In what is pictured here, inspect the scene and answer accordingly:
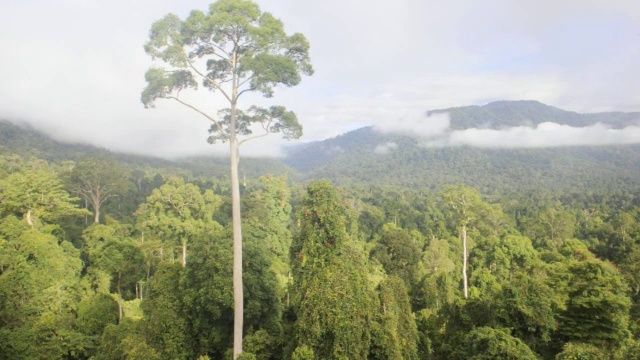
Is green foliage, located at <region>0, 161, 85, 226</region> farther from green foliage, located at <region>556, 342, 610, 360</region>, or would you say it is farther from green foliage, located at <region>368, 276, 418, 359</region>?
green foliage, located at <region>556, 342, 610, 360</region>

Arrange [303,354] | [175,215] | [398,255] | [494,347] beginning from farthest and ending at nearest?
1. [175,215]
2. [398,255]
3. [494,347]
4. [303,354]

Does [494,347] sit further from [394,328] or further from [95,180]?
[95,180]

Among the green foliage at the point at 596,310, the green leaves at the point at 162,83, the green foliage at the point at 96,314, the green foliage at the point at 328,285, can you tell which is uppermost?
the green leaves at the point at 162,83

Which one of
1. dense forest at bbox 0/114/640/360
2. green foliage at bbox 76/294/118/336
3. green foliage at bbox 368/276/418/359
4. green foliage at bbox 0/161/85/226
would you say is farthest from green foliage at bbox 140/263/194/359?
green foliage at bbox 0/161/85/226

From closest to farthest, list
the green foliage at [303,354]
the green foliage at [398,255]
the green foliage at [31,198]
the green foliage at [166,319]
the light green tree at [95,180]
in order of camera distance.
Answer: the green foliage at [303,354] < the green foliage at [166,319] < the green foliage at [31,198] < the green foliage at [398,255] < the light green tree at [95,180]

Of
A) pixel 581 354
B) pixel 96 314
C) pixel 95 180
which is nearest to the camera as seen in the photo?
pixel 581 354

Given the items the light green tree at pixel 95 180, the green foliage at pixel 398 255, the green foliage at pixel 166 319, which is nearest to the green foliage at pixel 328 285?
the green foliage at pixel 166 319

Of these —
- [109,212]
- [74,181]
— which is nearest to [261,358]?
[74,181]

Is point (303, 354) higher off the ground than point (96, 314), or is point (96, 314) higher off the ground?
point (303, 354)

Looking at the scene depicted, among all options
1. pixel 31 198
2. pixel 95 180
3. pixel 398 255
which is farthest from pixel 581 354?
pixel 95 180

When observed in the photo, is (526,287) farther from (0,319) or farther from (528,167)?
Answer: (528,167)

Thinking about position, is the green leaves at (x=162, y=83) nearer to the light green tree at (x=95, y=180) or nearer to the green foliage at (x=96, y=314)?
the green foliage at (x=96, y=314)

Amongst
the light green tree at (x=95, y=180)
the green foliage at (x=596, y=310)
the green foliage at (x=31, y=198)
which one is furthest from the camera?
the light green tree at (x=95, y=180)

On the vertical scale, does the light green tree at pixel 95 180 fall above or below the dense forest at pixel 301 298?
above
